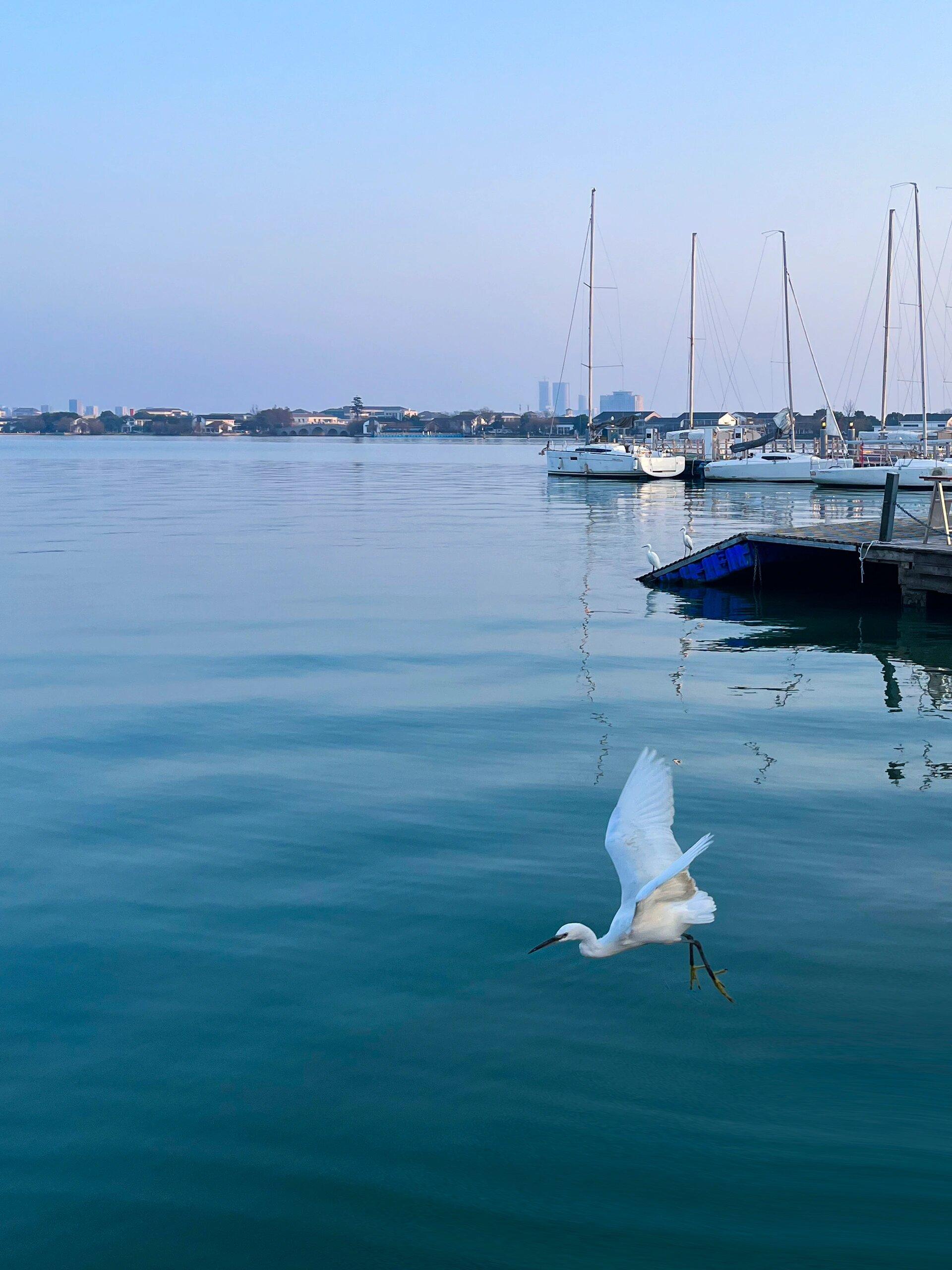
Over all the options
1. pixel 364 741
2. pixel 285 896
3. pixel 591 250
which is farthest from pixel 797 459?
pixel 285 896

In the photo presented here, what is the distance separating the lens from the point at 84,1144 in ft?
19.9

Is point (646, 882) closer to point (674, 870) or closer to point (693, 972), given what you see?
point (693, 972)

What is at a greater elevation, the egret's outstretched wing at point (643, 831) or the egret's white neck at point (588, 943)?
the egret's outstretched wing at point (643, 831)

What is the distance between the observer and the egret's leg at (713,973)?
22.9 feet

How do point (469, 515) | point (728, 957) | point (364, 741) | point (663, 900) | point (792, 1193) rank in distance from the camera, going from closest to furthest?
point (792, 1193) → point (663, 900) → point (728, 957) → point (364, 741) → point (469, 515)

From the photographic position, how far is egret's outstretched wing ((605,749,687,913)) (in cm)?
680

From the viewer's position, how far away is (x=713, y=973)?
7605mm

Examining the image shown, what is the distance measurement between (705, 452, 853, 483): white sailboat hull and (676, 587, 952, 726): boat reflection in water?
45.9 metres

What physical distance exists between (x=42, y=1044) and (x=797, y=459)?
70.5 meters

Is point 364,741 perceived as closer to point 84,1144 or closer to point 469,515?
point 84,1144

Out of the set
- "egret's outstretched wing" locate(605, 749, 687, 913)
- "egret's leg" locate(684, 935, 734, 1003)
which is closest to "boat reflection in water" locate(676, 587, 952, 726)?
"egret's leg" locate(684, 935, 734, 1003)

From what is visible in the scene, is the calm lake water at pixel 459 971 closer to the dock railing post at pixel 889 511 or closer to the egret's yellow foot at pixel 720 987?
the egret's yellow foot at pixel 720 987

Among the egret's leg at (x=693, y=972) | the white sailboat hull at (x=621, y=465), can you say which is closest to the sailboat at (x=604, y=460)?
the white sailboat hull at (x=621, y=465)

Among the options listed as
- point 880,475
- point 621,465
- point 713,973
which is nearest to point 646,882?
point 713,973
